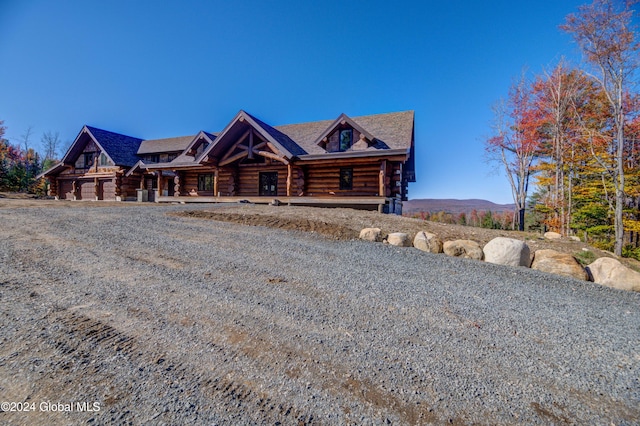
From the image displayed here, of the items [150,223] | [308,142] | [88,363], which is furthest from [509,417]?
[308,142]

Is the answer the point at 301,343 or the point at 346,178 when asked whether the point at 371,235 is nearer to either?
the point at 301,343

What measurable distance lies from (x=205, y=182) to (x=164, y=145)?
9.87m

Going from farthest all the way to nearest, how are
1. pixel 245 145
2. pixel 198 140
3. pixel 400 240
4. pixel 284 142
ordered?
pixel 198 140, pixel 245 145, pixel 284 142, pixel 400 240

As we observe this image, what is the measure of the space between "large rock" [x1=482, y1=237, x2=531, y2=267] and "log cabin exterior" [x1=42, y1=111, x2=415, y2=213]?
709cm

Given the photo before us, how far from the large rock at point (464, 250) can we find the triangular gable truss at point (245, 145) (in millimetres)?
9930

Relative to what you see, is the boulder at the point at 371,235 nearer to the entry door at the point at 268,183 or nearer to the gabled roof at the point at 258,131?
the gabled roof at the point at 258,131

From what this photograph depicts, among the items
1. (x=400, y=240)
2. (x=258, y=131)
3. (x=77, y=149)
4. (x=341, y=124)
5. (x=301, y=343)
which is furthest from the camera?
(x=77, y=149)

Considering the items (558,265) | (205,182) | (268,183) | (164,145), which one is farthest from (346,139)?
(164,145)

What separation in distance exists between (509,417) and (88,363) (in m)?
2.99

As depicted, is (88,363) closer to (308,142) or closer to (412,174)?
(308,142)

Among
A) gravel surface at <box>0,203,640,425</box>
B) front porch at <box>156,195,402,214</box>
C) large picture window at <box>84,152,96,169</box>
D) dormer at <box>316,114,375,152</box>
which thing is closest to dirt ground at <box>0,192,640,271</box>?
gravel surface at <box>0,203,640,425</box>

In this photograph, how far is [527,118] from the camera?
18.2m

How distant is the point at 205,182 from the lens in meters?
19.3

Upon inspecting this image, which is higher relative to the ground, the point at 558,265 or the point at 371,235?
the point at 371,235
